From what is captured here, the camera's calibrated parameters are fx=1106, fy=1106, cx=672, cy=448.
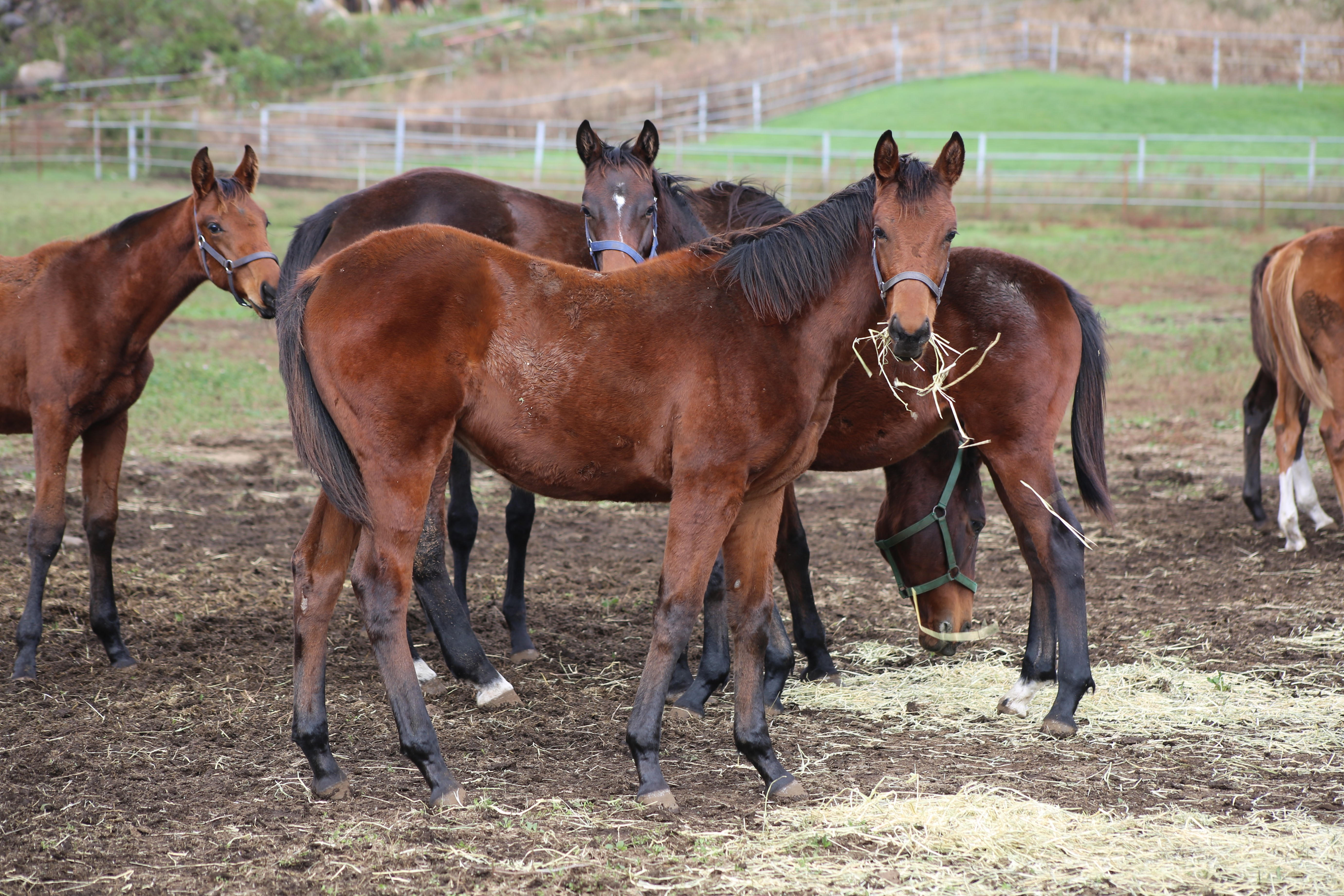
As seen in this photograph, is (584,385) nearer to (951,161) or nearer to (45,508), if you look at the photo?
(951,161)

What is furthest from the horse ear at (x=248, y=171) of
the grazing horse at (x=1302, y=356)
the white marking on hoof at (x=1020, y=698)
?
the grazing horse at (x=1302, y=356)

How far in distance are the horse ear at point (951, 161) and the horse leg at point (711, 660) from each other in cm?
196

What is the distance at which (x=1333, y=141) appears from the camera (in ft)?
81.4

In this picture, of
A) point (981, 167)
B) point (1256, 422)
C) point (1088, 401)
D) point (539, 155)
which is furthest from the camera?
point (981, 167)

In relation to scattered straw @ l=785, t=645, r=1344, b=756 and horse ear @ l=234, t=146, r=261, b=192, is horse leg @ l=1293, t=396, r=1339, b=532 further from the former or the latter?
horse ear @ l=234, t=146, r=261, b=192

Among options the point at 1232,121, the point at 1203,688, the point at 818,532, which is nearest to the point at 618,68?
the point at 1232,121

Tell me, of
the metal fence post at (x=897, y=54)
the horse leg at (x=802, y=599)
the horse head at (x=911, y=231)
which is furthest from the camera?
the metal fence post at (x=897, y=54)

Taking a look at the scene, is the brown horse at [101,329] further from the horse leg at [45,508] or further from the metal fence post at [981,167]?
the metal fence post at [981,167]

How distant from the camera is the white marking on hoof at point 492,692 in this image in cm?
486

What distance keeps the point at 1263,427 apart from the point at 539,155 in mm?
17880

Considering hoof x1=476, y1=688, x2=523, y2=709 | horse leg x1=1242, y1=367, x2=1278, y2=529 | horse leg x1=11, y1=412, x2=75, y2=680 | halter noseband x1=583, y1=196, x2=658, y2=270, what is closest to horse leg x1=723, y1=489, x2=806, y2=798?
hoof x1=476, y1=688, x2=523, y2=709

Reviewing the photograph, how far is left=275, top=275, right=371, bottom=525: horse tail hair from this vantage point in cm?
373

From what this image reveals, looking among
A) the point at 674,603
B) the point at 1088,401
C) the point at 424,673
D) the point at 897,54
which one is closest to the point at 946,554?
the point at 1088,401

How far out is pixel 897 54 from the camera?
1542 inches
